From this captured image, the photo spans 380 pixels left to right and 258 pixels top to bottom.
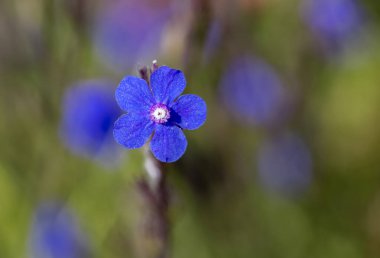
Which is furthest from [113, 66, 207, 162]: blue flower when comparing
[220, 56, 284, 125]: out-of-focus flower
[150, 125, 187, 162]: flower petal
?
[220, 56, 284, 125]: out-of-focus flower

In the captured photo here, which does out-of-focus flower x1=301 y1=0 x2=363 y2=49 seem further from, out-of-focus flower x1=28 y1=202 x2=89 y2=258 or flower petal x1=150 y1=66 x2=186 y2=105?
flower petal x1=150 y1=66 x2=186 y2=105

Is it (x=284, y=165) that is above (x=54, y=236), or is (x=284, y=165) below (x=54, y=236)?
above

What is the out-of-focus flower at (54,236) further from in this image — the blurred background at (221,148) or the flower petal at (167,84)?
the flower petal at (167,84)

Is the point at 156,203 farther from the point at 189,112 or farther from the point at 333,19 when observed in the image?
the point at 333,19

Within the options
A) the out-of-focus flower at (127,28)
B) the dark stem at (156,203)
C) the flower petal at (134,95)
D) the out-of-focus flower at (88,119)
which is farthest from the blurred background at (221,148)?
the flower petal at (134,95)

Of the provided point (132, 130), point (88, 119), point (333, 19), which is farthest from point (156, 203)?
point (333, 19)

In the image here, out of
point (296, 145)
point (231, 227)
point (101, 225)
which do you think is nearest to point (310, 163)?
point (296, 145)
